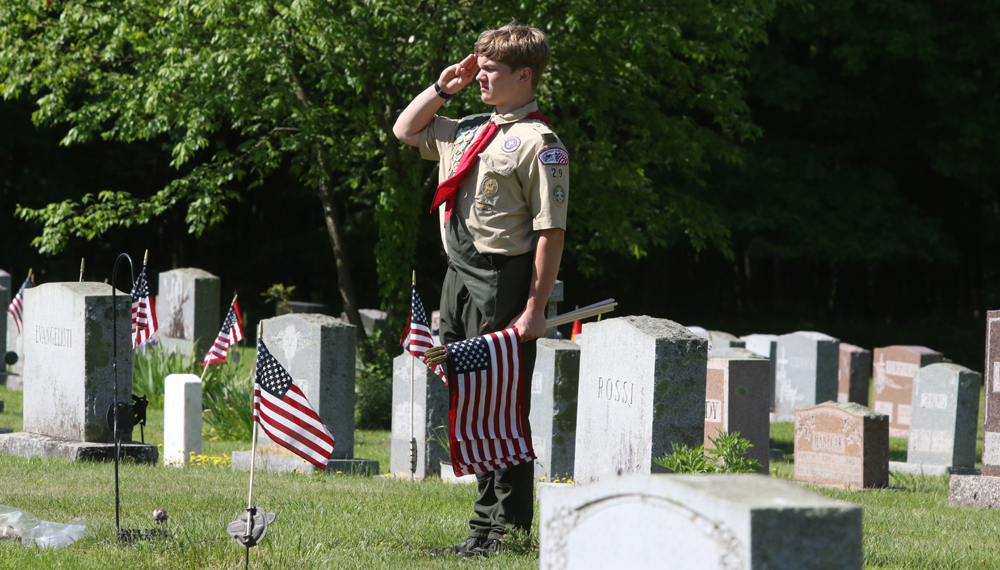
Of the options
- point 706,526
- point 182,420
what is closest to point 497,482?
point 706,526

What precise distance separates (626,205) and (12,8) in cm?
867

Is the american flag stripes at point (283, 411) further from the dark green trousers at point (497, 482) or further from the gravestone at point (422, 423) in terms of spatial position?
the gravestone at point (422, 423)

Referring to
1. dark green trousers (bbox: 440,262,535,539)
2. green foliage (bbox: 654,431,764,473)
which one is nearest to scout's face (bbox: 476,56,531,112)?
dark green trousers (bbox: 440,262,535,539)

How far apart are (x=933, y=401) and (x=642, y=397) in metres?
7.25

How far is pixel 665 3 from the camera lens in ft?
43.8

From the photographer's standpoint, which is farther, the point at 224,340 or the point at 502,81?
the point at 224,340

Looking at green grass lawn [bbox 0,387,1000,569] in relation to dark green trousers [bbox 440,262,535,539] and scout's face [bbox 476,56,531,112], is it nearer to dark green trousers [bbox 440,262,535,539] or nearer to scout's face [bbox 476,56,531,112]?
dark green trousers [bbox 440,262,535,539]

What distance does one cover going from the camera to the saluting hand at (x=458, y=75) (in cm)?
408

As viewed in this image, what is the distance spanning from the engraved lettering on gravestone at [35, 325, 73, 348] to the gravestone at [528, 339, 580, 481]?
3388 mm

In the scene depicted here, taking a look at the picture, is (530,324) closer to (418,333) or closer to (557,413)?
(418,333)

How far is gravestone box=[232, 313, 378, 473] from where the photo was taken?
8.08m

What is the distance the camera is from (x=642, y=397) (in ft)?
16.7

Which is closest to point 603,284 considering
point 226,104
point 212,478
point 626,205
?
point 626,205

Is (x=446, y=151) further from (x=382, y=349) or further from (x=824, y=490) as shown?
(x=382, y=349)
